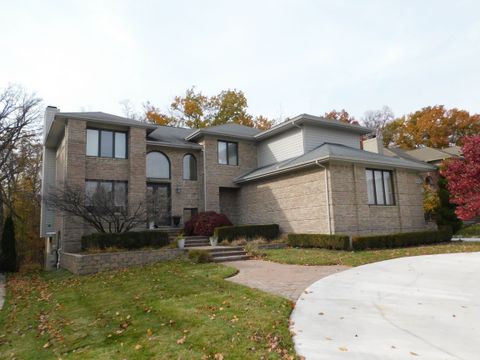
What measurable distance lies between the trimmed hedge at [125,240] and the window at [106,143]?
4639 mm

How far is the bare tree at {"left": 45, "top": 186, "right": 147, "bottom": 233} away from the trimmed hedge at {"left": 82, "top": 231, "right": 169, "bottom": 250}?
2.38 feet

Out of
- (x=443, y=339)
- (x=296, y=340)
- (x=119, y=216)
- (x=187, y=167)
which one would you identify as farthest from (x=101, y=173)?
(x=443, y=339)

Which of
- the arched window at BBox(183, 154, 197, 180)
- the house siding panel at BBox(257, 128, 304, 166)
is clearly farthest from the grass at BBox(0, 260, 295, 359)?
the house siding panel at BBox(257, 128, 304, 166)

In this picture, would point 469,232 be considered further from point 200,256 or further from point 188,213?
point 200,256

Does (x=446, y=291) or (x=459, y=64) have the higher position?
(x=459, y=64)

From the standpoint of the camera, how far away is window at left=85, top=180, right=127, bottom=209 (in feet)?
42.8

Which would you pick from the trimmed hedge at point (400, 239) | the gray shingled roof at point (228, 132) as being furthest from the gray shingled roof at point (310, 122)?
the trimmed hedge at point (400, 239)

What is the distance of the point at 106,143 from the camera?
15.8 m

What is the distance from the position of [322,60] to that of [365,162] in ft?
17.9

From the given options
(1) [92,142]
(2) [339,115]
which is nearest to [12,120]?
(1) [92,142]

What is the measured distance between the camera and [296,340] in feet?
12.8

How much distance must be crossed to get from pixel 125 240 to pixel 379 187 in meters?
11.7

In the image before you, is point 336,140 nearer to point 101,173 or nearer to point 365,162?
point 365,162

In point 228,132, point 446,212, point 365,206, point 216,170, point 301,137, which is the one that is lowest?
point 446,212
